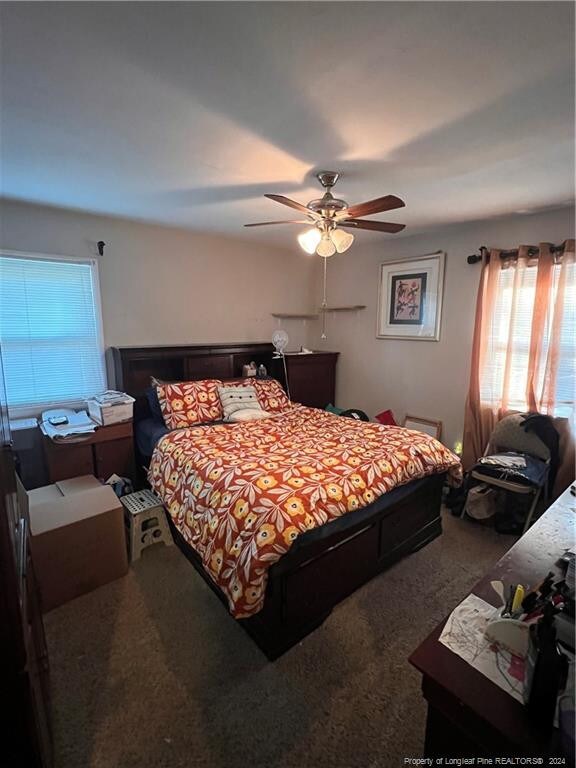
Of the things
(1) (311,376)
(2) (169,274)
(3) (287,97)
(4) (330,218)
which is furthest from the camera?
(1) (311,376)

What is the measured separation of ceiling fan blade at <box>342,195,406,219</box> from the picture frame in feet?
7.52

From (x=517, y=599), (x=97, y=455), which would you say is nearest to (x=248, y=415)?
(x=97, y=455)

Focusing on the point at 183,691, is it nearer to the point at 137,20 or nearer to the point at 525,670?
the point at 525,670

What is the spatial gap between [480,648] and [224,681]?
1171 mm

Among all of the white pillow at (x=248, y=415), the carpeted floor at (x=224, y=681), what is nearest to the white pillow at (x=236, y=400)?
the white pillow at (x=248, y=415)

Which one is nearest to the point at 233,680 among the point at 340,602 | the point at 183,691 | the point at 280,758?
the point at 183,691

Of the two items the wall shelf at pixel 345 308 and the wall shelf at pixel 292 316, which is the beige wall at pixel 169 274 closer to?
the wall shelf at pixel 292 316

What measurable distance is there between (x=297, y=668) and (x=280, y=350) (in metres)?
2.78

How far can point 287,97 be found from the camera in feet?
4.44

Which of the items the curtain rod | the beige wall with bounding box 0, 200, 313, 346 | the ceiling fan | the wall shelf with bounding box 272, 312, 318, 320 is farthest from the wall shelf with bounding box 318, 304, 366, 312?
the ceiling fan

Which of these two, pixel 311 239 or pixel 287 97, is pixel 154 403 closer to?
pixel 311 239

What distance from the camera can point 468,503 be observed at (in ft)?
9.18

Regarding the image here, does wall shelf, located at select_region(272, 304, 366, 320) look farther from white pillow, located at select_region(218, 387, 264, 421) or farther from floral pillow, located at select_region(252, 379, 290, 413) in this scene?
white pillow, located at select_region(218, 387, 264, 421)

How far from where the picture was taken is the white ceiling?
102 cm
